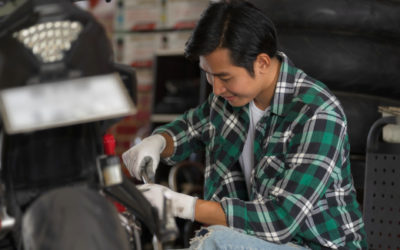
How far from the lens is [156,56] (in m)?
3.12

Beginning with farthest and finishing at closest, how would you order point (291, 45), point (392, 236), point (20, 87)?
point (291, 45) → point (392, 236) → point (20, 87)

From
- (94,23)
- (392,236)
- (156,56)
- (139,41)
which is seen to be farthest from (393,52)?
(139,41)

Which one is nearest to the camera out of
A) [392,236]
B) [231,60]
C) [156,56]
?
[231,60]

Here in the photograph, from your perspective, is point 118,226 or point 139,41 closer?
point 118,226

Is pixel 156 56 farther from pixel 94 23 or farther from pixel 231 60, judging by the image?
Answer: pixel 94 23

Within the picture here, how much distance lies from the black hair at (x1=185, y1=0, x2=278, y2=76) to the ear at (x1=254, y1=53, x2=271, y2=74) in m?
0.01

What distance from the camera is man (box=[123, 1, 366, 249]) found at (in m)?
0.95

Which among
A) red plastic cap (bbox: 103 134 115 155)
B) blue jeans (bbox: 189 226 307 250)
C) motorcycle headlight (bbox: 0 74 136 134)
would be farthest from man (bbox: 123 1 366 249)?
motorcycle headlight (bbox: 0 74 136 134)

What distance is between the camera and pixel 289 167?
1.00 m

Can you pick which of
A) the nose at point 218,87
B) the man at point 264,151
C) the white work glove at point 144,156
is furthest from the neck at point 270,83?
the white work glove at point 144,156

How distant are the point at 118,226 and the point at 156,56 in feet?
8.57

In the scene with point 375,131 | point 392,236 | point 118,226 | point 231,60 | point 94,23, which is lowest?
point 392,236

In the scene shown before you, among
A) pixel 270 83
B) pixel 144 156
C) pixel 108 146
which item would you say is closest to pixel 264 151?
pixel 270 83

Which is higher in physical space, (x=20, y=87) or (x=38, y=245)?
(x=20, y=87)
